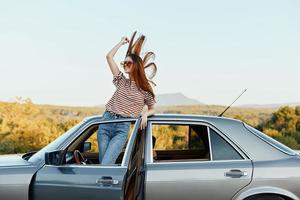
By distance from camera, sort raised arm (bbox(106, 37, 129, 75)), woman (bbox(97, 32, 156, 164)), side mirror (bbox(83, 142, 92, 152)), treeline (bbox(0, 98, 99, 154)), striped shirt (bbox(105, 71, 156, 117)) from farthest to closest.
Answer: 1. treeline (bbox(0, 98, 99, 154))
2. side mirror (bbox(83, 142, 92, 152))
3. raised arm (bbox(106, 37, 129, 75))
4. striped shirt (bbox(105, 71, 156, 117))
5. woman (bbox(97, 32, 156, 164))

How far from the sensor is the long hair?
19.7 feet

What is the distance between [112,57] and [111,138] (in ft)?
3.04

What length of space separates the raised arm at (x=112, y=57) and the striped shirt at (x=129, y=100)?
0.17 m

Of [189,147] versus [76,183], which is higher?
[189,147]

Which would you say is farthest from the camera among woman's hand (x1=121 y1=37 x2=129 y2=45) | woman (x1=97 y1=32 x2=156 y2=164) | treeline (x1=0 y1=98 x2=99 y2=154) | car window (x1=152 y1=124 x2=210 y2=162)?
treeline (x1=0 y1=98 x2=99 y2=154)

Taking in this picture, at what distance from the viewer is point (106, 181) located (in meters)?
5.47

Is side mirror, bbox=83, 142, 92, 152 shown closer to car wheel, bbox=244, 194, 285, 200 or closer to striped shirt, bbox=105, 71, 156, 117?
striped shirt, bbox=105, 71, 156, 117

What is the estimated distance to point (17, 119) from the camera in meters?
35.7

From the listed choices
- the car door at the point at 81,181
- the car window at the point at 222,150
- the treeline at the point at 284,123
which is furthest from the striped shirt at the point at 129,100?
the treeline at the point at 284,123

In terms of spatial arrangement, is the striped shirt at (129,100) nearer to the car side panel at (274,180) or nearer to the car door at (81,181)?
the car door at (81,181)

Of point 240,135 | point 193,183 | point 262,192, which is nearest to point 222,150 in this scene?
point 240,135

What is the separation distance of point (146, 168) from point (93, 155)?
1.38 m

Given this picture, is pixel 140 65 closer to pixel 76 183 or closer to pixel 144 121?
pixel 144 121

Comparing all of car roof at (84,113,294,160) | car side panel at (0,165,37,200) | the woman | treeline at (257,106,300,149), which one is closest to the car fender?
car roof at (84,113,294,160)
